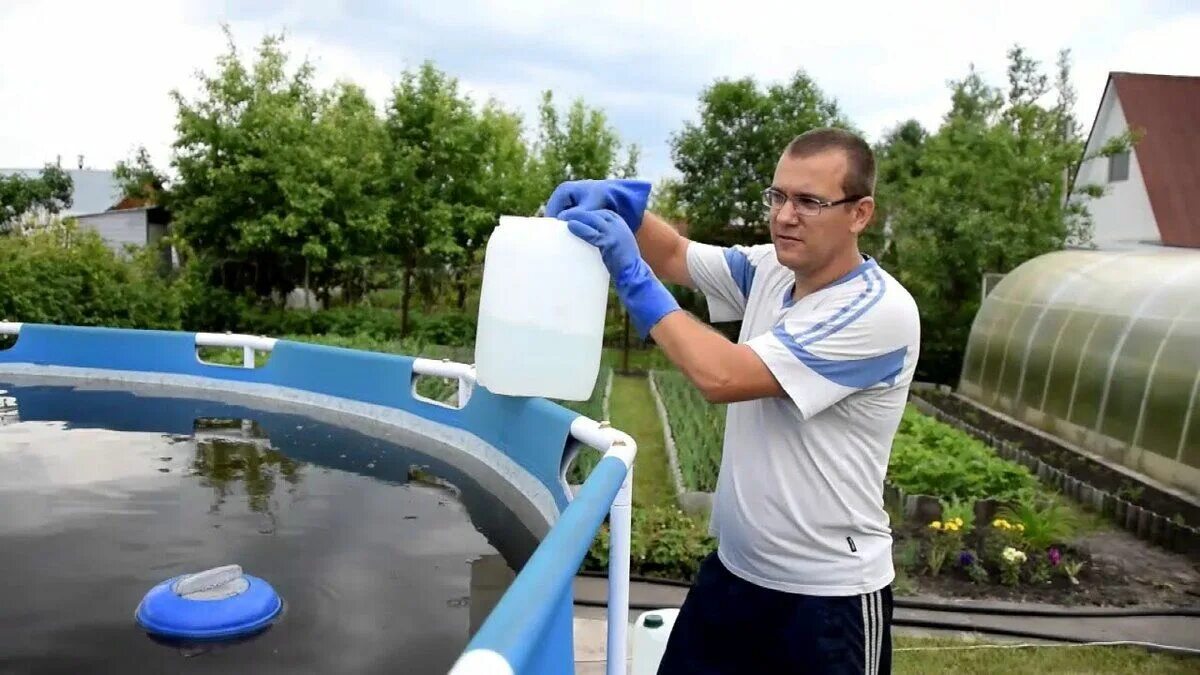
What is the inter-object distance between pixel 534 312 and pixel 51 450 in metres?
3.95

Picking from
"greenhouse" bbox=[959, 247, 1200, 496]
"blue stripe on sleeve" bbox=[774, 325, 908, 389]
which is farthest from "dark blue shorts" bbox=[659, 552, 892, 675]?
"greenhouse" bbox=[959, 247, 1200, 496]

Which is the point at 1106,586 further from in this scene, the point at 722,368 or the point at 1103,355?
the point at 722,368

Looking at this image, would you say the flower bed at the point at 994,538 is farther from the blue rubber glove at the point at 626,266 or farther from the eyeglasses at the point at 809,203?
the eyeglasses at the point at 809,203

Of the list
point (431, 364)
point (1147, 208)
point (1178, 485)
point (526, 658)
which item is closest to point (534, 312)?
point (526, 658)

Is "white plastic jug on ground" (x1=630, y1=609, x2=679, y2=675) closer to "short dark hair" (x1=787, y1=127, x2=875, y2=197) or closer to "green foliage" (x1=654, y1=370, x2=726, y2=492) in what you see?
"short dark hair" (x1=787, y1=127, x2=875, y2=197)

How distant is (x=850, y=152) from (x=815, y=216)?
0.14 metres

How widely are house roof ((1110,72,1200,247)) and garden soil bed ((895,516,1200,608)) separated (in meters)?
12.8

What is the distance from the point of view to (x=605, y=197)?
218cm

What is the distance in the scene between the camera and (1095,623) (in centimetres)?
416

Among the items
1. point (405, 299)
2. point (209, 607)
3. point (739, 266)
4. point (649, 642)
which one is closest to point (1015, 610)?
point (649, 642)

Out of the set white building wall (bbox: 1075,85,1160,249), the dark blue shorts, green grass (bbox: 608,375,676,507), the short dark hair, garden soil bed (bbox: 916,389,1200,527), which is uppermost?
white building wall (bbox: 1075,85,1160,249)

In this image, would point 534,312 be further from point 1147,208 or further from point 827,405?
point 1147,208

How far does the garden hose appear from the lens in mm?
4152

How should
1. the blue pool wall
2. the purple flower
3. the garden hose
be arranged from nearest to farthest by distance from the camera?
the blue pool wall < the garden hose < the purple flower
